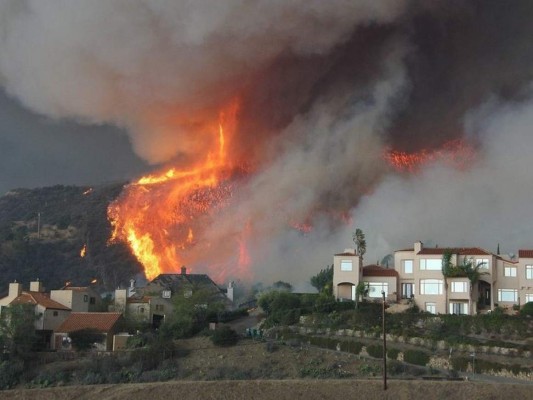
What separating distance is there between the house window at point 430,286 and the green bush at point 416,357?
60.5 ft

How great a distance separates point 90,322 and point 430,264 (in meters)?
31.7

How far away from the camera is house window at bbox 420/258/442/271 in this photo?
74312 millimetres

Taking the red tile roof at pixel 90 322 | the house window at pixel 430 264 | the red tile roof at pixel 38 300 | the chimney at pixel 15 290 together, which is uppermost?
the house window at pixel 430 264

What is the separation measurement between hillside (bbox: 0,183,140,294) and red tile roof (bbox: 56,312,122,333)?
144 feet

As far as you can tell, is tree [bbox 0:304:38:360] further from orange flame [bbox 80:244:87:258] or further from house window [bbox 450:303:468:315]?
orange flame [bbox 80:244:87:258]

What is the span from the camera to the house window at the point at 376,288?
2975 inches

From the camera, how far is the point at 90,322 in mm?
68812

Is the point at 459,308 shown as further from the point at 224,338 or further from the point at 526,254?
the point at 224,338

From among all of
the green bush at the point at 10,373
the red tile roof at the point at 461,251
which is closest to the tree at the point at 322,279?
the red tile roof at the point at 461,251

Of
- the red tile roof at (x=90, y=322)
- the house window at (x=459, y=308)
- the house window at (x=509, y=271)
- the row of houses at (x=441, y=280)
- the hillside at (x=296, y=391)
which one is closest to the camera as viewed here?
the hillside at (x=296, y=391)

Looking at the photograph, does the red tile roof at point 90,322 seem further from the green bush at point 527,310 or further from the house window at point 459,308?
the green bush at point 527,310

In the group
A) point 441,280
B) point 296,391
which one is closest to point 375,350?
point 296,391

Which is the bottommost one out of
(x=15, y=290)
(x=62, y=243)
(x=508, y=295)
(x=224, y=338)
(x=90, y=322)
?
(x=224, y=338)

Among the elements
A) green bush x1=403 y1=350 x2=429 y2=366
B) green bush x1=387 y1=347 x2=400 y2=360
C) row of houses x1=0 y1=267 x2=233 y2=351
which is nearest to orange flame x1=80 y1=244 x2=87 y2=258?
row of houses x1=0 y1=267 x2=233 y2=351
